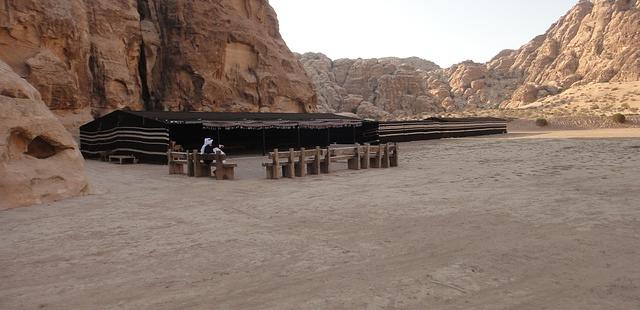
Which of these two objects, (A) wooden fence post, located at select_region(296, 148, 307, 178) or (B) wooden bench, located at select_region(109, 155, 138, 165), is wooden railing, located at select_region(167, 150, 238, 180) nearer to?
(A) wooden fence post, located at select_region(296, 148, 307, 178)

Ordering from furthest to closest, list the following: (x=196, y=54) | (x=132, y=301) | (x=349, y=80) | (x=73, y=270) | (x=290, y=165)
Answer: (x=349, y=80) < (x=196, y=54) < (x=290, y=165) < (x=73, y=270) < (x=132, y=301)

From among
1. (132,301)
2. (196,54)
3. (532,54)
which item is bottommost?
(132,301)

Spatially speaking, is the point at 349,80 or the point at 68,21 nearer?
the point at 68,21

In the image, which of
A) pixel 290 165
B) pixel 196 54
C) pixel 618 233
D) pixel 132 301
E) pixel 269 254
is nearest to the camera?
pixel 132 301

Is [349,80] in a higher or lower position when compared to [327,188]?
higher

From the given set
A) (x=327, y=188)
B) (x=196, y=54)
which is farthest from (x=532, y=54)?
(x=327, y=188)

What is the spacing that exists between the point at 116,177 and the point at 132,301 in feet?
36.2

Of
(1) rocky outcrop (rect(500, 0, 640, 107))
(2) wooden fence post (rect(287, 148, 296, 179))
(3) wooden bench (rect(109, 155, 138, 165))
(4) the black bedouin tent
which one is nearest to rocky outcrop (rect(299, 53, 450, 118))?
(1) rocky outcrop (rect(500, 0, 640, 107))

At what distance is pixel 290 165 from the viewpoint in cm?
1312

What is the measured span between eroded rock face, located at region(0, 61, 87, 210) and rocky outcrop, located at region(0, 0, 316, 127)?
53.0 ft

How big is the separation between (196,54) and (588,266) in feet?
112

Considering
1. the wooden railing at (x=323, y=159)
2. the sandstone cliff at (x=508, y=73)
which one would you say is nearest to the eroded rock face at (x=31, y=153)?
the wooden railing at (x=323, y=159)

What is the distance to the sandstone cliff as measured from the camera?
236 ft

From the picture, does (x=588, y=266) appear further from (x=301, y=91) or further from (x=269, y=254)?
(x=301, y=91)
